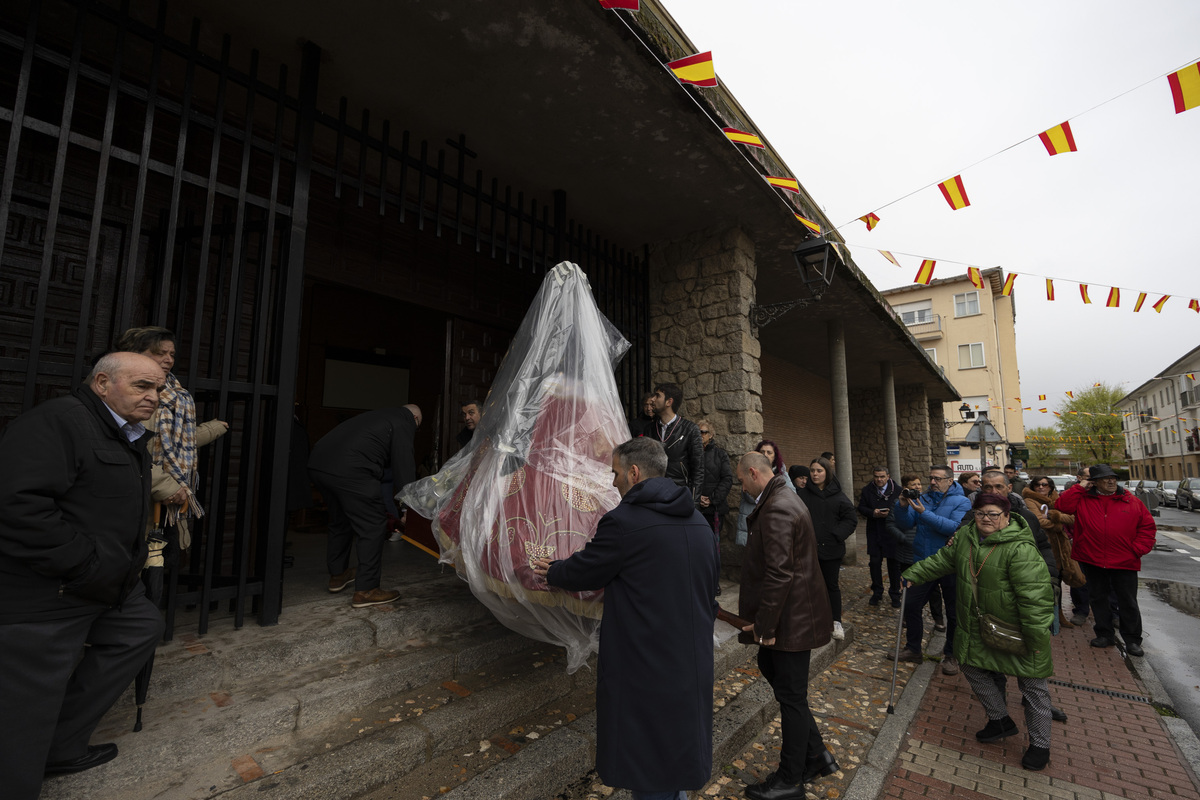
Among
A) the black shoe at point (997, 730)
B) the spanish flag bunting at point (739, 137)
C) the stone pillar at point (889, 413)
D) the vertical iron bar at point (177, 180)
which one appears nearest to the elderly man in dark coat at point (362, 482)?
the vertical iron bar at point (177, 180)

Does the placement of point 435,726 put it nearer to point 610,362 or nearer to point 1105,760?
point 610,362

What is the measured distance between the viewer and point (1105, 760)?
320 centimetres

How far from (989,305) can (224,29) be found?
108ft

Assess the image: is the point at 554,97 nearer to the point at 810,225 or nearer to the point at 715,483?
the point at 810,225

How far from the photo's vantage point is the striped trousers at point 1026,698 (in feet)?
10.3

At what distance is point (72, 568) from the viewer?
1.83m

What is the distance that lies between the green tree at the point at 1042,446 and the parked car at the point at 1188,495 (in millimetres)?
20339

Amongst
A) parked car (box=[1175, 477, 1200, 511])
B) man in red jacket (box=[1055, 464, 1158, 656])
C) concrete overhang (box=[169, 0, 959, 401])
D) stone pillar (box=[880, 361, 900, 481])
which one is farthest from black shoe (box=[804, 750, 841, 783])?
parked car (box=[1175, 477, 1200, 511])

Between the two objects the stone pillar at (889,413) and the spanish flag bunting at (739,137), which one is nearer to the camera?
the spanish flag bunting at (739,137)

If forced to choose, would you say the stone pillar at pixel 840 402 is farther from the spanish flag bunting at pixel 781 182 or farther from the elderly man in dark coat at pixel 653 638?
the elderly man in dark coat at pixel 653 638

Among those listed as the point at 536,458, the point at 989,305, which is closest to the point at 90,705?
the point at 536,458

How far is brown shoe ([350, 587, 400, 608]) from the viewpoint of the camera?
11.5 feet

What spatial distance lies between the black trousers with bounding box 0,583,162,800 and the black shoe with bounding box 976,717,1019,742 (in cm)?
446

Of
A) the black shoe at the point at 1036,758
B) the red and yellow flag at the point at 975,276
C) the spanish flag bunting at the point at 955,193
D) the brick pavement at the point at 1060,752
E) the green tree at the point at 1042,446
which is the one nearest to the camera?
the brick pavement at the point at 1060,752
